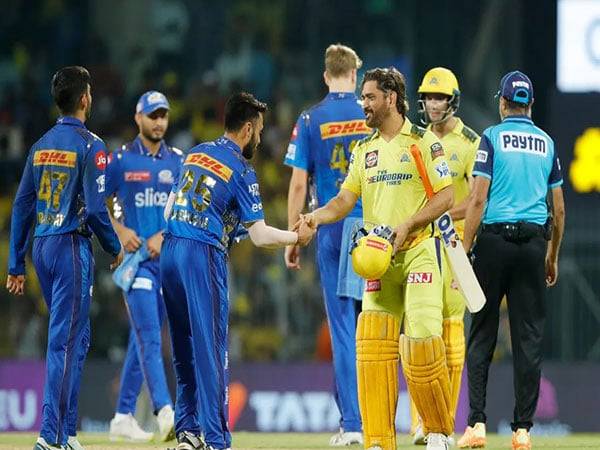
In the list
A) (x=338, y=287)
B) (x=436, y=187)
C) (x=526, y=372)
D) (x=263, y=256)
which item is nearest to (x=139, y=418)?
(x=263, y=256)

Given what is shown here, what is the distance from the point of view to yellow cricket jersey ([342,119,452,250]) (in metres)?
9.04

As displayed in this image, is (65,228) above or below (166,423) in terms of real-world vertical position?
above

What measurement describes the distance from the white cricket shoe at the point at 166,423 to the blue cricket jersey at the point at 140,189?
1.38 m

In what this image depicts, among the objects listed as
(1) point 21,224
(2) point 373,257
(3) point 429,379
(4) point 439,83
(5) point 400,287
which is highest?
(4) point 439,83

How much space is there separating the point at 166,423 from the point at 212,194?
3052 mm

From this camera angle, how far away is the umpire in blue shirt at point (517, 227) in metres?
10.3

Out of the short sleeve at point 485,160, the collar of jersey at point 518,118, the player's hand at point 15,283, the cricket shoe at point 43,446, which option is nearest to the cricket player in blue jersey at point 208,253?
the cricket shoe at point 43,446

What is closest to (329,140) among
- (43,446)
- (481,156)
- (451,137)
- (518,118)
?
(451,137)

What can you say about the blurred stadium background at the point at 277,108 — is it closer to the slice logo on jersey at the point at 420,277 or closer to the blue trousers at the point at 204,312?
the blue trousers at the point at 204,312

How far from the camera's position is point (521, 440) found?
401 inches

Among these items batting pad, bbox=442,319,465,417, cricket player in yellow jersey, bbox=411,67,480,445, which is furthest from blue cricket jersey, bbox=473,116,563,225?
batting pad, bbox=442,319,465,417

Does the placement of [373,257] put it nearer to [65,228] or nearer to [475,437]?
[65,228]

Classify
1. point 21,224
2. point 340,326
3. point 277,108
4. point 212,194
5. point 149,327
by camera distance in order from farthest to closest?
point 277,108, point 149,327, point 340,326, point 21,224, point 212,194

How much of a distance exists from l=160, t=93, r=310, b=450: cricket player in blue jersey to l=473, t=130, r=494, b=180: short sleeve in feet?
5.11
